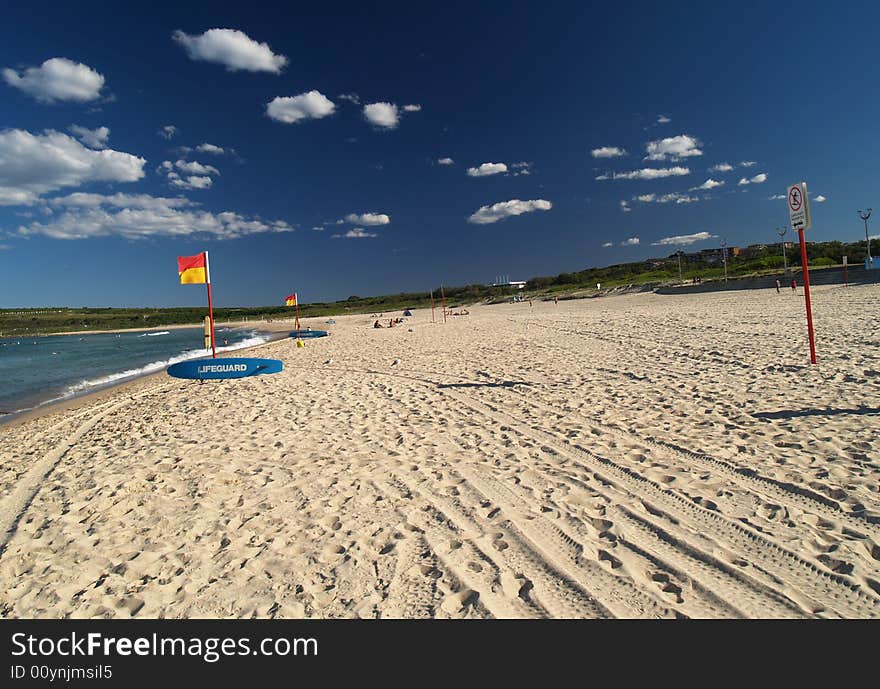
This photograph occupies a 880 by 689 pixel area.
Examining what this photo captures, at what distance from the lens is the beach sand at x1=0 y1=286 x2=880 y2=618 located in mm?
2635

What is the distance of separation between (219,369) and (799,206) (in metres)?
12.0

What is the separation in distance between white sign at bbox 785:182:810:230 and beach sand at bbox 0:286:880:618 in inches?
93.0

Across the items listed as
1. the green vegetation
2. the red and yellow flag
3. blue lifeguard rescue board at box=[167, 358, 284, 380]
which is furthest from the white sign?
the green vegetation

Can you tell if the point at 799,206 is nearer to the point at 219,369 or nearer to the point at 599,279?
the point at 219,369

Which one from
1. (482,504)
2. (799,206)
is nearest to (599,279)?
(799,206)

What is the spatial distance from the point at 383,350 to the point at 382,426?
9.94 meters

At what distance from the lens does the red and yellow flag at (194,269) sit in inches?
424

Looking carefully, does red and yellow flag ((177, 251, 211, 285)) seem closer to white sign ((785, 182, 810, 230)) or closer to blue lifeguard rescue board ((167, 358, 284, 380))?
blue lifeguard rescue board ((167, 358, 284, 380))

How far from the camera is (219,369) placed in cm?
1072

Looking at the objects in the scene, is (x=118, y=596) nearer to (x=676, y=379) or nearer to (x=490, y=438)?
(x=490, y=438)

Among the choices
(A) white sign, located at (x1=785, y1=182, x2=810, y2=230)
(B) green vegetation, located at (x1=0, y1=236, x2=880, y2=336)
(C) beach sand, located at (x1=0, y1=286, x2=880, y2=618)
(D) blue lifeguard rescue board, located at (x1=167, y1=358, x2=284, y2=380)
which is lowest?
(C) beach sand, located at (x1=0, y1=286, x2=880, y2=618)

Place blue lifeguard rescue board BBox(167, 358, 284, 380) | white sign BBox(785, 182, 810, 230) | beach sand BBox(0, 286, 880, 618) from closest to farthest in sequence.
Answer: beach sand BBox(0, 286, 880, 618), white sign BBox(785, 182, 810, 230), blue lifeguard rescue board BBox(167, 358, 284, 380)

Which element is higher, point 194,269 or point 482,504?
point 194,269

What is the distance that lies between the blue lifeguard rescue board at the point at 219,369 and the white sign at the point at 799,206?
34.2 ft
